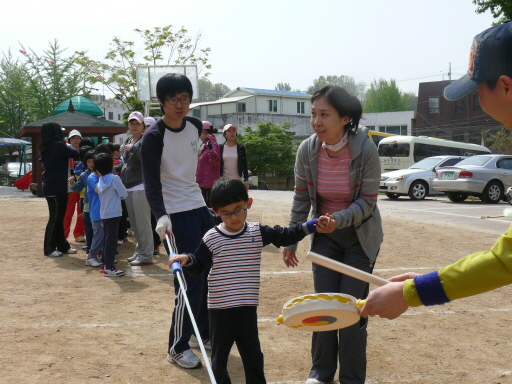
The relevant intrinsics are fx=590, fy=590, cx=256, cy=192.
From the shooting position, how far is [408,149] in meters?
33.6

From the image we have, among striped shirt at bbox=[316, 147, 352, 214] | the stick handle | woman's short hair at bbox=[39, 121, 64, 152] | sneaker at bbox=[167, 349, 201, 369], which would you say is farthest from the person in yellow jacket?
woman's short hair at bbox=[39, 121, 64, 152]

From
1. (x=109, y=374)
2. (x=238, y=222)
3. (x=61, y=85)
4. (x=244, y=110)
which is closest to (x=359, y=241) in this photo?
(x=238, y=222)

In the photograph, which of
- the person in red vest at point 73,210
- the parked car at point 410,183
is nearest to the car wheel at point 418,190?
the parked car at point 410,183

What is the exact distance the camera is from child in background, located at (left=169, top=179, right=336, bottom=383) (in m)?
3.75

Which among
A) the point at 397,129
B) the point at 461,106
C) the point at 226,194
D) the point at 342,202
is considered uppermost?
the point at 461,106

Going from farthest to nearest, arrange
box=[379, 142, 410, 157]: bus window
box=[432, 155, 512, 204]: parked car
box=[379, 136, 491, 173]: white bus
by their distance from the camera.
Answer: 1. box=[379, 142, 410, 157]: bus window
2. box=[379, 136, 491, 173]: white bus
3. box=[432, 155, 512, 204]: parked car

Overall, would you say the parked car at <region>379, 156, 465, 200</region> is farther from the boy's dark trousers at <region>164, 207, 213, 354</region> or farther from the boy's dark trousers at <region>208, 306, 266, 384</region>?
the boy's dark trousers at <region>208, 306, 266, 384</region>

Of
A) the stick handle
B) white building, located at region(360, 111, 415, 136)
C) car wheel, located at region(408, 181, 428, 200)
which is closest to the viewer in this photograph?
the stick handle

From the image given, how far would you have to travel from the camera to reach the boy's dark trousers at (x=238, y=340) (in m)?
3.74

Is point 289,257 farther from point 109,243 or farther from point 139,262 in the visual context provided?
point 139,262

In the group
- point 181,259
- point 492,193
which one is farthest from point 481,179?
point 181,259

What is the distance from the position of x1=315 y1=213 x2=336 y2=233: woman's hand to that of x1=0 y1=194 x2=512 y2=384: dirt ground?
1223 mm

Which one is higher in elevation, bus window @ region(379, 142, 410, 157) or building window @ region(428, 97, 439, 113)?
building window @ region(428, 97, 439, 113)

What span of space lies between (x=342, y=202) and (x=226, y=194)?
35.9 inches
